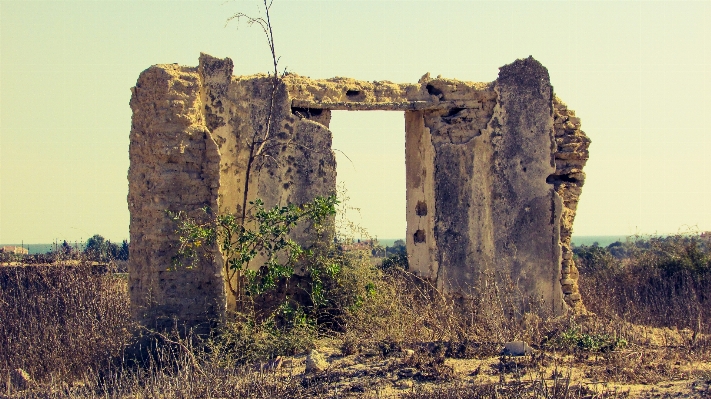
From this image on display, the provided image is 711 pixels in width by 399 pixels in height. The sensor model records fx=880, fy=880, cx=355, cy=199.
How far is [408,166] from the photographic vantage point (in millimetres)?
10422

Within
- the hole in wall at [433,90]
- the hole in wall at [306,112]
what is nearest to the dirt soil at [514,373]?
the hole in wall at [306,112]

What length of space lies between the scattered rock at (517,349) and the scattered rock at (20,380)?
160 inches

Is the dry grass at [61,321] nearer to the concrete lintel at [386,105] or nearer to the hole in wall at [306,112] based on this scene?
the hole in wall at [306,112]

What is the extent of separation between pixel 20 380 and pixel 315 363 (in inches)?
110

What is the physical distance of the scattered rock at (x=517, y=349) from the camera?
7094mm

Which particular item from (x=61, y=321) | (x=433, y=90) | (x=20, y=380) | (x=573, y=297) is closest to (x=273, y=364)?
(x=20, y=380)

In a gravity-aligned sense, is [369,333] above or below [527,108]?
below

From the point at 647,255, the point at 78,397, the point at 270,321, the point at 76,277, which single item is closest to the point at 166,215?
the point at 270,321

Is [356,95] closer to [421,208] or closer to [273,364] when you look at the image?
[421,208]

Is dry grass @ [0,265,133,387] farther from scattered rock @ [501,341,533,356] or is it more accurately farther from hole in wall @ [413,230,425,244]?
scattered rock @ [501,341,533,356]

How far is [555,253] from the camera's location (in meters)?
9.97

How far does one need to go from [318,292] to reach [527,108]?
3.38 metres

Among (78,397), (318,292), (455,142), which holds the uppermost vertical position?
(455,142)

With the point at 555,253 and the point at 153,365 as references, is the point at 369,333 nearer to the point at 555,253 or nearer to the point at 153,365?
the point at 153,365
